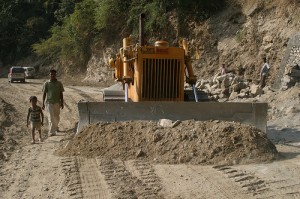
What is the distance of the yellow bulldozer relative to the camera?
32.3 feet

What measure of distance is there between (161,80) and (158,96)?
0.37m

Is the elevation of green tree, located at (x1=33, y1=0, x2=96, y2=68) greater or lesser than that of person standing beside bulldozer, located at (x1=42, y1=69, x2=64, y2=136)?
greater

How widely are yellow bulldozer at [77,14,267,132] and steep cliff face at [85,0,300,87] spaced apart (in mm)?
12114

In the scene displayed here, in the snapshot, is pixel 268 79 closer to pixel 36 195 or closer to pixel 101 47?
pixel 36 195

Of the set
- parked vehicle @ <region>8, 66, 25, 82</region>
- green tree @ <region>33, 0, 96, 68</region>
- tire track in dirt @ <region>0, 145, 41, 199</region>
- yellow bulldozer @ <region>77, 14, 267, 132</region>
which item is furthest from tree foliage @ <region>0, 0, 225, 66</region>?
tire track in dirt @ <region>0, 145, 41, 199</region>

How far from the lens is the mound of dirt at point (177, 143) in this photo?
855 centimetres

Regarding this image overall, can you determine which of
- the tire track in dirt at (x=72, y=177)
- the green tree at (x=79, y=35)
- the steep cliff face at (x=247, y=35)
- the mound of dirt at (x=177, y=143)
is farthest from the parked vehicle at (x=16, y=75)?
the tire track in dirt at (x=72, y=177)

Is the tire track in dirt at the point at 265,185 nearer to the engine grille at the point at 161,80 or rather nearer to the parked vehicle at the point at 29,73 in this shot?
the engine grille at the point at 161,80

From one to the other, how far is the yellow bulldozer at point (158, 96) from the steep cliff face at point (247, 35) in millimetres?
12114

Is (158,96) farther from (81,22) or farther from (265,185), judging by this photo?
(81,22)

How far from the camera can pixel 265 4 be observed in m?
27.4

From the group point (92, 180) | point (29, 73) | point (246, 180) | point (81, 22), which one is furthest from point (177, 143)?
point (29, 73)

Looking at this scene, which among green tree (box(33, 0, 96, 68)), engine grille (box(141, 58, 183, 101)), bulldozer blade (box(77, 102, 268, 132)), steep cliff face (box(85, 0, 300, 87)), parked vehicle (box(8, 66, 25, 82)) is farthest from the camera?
green tree (box(33, 0, 96, 68))

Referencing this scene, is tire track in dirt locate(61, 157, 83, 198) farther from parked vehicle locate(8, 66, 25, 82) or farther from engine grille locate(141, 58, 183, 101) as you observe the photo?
parked vehicle locate(8, 66, 25, 82)
